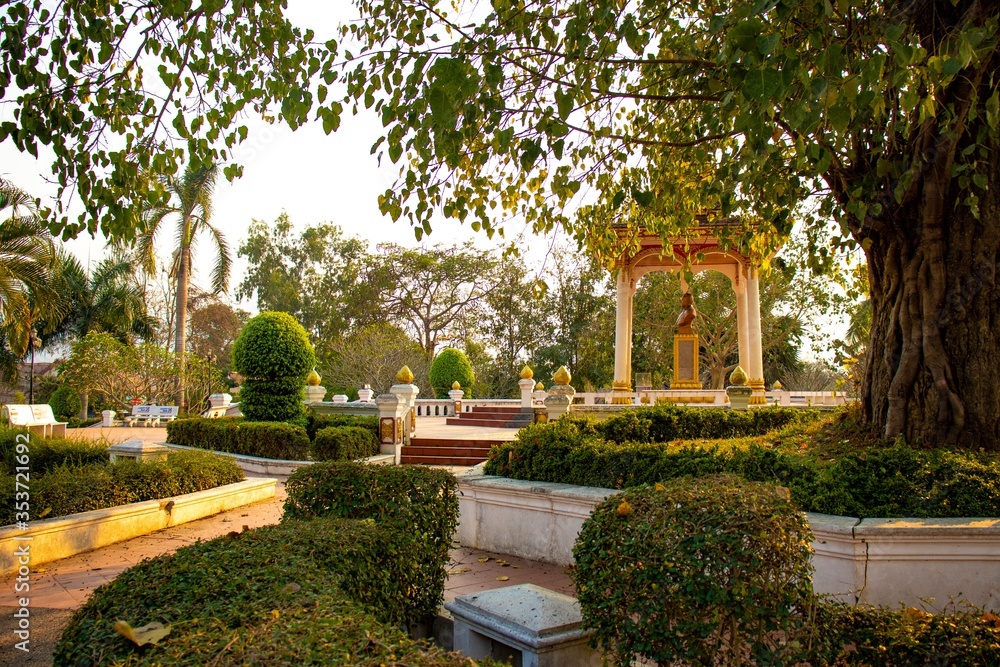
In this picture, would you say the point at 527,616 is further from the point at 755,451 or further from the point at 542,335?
the point at 542,335

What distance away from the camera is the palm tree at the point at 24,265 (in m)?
17.5

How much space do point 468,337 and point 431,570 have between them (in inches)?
1294

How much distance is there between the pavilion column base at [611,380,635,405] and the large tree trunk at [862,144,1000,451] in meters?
13.1

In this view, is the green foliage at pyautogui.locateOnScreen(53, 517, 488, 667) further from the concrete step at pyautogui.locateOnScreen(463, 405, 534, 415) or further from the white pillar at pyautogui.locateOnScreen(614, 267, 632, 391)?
the concrete step at pyautogui.locateOnScreen(463, 405, 534, 415)

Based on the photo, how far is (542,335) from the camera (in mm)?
36688

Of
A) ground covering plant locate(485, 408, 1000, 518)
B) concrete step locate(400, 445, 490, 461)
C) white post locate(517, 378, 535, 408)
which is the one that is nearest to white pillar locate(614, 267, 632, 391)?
white post locate(517, 378, 535, 408)

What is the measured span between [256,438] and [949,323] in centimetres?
1183

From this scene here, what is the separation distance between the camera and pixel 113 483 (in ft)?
26.8

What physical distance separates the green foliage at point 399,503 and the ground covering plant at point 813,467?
87.8 inches

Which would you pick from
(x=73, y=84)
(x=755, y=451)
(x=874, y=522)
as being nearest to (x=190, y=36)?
(x=73, y=84)

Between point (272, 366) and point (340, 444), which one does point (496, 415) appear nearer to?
point (272, 366)

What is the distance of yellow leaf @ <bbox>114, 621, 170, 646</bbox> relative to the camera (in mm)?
2439

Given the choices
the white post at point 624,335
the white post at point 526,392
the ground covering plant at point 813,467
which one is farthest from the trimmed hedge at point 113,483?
the white post at point 526,392

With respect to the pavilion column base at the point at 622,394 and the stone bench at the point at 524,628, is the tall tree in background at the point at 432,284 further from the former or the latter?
the stone bench at the point at 524,628
